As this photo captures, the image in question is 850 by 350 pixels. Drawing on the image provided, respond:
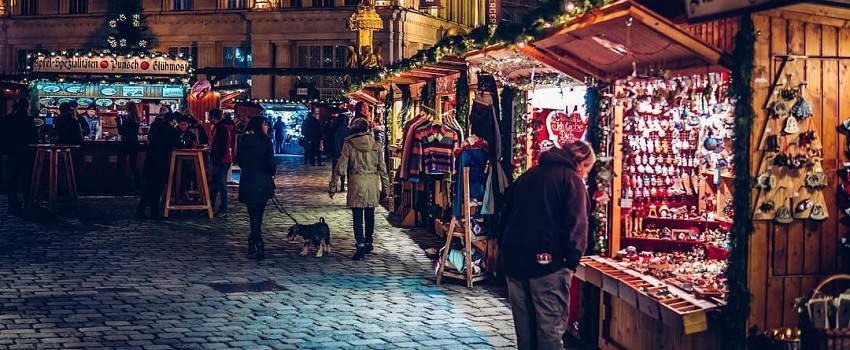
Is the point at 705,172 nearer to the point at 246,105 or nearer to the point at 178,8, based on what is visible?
the point at 246,105

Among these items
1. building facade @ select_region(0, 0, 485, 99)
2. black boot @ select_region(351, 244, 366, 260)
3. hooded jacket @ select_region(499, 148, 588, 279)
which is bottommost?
black boot @ select_region(351, 244, 366, 260)

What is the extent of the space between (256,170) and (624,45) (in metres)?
6.35

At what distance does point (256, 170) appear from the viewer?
1312cm

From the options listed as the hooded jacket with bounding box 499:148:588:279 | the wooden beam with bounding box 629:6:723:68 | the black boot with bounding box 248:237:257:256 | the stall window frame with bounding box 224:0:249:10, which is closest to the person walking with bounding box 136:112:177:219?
the black boot with bounding box 248:237:257:256

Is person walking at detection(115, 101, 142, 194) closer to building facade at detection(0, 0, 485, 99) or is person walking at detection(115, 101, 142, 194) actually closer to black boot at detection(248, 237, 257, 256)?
black boot at detection(248, 237, 257, 256)

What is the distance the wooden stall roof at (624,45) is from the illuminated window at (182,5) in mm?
42653

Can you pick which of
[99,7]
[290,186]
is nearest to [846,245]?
[290,186]

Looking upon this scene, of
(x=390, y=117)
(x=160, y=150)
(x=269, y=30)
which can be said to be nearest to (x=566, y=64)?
(x=160, y=150)

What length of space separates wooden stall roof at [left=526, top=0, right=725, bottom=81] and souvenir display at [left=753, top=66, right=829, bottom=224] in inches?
18.7

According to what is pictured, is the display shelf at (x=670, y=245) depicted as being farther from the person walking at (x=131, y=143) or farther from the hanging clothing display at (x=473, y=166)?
the person walking at (x=131, y=143)

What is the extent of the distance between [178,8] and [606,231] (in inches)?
1718

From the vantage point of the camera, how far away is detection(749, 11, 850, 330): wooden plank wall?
6.41 m

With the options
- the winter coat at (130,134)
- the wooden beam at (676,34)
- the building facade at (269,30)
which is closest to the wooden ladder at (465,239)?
the wooden beam at (676,34)

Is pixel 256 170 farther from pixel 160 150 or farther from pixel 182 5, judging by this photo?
pixel 182 5
